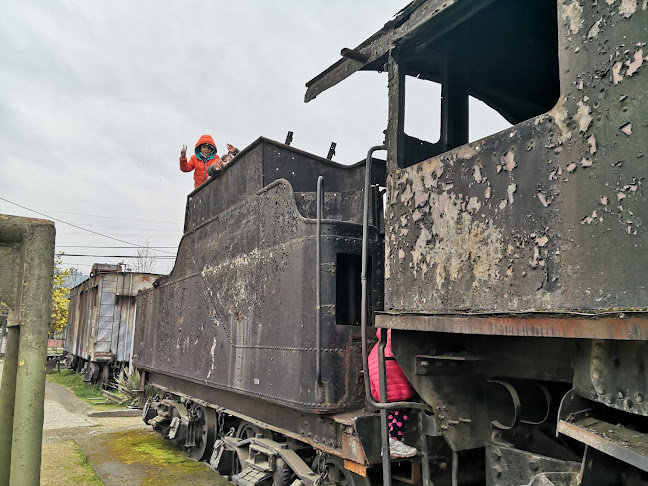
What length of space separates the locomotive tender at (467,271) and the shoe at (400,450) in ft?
0.34

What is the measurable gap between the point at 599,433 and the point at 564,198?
34.7 inches

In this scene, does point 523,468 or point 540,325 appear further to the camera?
point 523,468

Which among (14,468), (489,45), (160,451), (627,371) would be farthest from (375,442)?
(160,451)

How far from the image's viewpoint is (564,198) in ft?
7.04

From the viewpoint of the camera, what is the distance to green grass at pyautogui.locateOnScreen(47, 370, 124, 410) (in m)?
13.0

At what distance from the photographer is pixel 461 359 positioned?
2812 millimetres

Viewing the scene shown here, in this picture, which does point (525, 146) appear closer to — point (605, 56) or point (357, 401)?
point (605, 56)

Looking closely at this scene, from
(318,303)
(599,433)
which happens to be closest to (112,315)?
(318,303)

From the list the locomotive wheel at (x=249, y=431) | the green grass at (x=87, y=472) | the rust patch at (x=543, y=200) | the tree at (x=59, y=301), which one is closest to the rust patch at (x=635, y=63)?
the rust patch at (x=543, y=200)

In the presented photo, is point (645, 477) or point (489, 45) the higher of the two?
point (489, 45)

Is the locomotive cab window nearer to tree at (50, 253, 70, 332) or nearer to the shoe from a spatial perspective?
the shoe

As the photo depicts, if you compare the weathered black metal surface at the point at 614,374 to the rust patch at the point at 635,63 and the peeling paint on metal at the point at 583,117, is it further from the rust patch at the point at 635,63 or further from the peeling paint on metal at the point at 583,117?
the rust patch at the point at 635,63

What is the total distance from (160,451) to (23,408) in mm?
6902

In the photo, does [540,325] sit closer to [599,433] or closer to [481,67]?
[599,433]
